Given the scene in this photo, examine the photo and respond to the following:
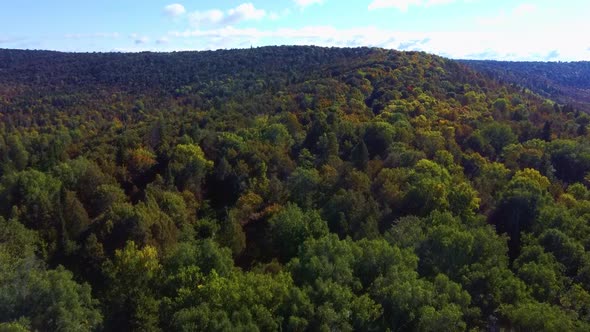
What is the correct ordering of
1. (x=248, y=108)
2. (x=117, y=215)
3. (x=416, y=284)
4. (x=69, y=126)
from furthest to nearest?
(x=69, y=126)
(x=248, y=108)
(x=117, y=215)
(x=416, y=284)

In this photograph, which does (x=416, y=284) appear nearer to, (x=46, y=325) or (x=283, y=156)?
(x=46, y=325)

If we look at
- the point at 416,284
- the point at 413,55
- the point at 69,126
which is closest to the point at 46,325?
the point at 416,284

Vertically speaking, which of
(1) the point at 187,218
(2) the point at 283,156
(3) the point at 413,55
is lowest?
(1) the point at 187,218

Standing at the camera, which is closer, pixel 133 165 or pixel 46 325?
pixel 46 325

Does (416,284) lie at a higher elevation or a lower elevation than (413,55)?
lower

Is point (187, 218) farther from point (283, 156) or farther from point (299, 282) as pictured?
point (299, 282)

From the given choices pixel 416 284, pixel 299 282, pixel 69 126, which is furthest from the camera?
pixel 69 126
